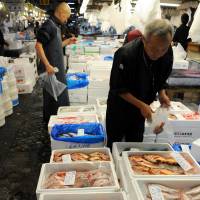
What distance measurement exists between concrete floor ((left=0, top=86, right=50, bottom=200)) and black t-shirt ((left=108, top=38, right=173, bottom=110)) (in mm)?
1815

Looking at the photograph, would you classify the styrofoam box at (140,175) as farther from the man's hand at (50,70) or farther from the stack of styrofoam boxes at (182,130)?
the man's hand at (50,70)

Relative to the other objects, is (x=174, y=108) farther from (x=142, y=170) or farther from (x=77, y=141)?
(x=142, y=170)

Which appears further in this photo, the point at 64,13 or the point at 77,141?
the point at 64,13

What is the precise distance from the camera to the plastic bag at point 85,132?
3.04 m

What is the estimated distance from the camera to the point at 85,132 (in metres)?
3.25

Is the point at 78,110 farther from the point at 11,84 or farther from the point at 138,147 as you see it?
the point at 11,84

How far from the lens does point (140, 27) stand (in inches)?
191

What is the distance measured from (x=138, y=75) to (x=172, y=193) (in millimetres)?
1083

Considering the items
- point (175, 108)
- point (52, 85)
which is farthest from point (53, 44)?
point (175, 108)

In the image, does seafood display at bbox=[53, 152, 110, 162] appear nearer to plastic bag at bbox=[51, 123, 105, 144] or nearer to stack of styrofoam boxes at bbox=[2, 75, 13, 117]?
plastic bag at bbox=[51, 123, 105, 144]

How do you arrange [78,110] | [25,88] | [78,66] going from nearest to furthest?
[78,110] → [78,66] → [25,88]

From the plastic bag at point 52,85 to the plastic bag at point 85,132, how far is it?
5.39 ft

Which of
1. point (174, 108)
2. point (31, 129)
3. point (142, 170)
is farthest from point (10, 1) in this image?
point (142, 170)

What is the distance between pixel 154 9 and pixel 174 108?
1.78m
